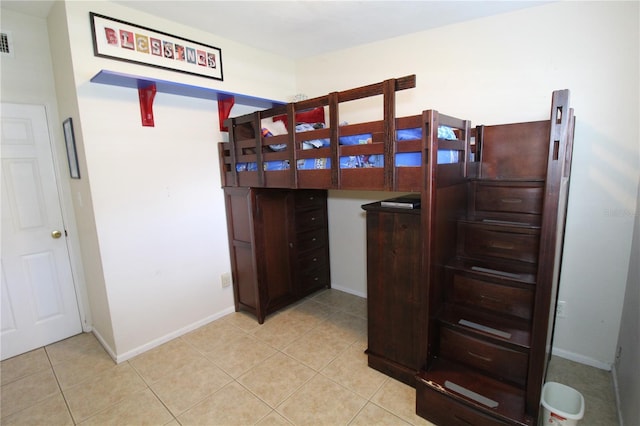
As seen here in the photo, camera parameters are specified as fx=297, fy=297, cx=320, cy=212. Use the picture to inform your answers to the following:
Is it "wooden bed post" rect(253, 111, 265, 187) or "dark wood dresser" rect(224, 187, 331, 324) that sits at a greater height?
"wooden bed post" rect(253, 111, 265, 187)

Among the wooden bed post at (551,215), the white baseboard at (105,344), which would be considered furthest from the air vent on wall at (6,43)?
the wooden bed post at (551,215)

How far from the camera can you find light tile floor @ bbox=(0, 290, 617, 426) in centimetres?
170

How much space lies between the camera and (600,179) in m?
1.87

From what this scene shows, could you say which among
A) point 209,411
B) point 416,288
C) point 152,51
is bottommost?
point 209,411

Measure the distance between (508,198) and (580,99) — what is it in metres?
0.76

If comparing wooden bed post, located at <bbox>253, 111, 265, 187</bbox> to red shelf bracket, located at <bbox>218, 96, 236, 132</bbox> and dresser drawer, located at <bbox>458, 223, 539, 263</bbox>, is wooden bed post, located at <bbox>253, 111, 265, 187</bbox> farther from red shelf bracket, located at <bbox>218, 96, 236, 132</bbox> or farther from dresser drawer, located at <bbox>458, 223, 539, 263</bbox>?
dresser drawer, located at <bbox>458, 223, 539, 263</bbox>

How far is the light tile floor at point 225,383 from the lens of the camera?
5.57ft

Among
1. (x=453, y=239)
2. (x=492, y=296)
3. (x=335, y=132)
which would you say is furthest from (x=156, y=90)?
(x=492, y=296)

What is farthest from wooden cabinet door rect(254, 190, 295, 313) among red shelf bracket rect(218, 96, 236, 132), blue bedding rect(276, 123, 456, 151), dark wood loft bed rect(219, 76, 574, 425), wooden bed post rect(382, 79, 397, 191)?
wooden bed post rect(382, 79, 397, 191)

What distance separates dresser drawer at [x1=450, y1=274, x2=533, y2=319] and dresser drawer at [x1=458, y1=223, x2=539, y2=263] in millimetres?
227

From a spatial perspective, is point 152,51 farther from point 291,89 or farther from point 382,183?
point 382,183

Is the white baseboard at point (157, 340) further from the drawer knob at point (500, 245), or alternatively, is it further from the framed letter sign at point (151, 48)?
the drawer knob at point (500, 245)

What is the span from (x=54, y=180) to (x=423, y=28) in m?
3.20

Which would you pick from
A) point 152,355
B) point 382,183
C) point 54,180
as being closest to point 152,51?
point 54,180
